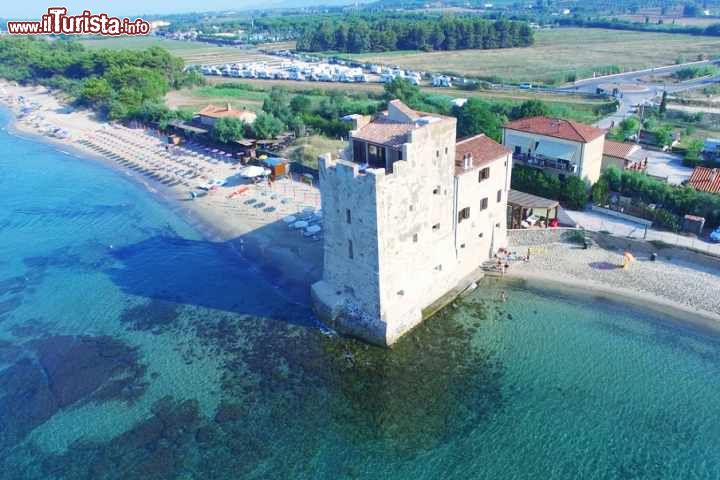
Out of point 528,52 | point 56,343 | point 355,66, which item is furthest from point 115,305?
point 528,52

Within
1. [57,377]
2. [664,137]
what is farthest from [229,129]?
[664,137]

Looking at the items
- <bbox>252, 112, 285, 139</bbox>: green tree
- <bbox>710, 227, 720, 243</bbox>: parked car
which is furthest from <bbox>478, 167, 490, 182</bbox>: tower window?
<bbox>252, 112, 285, 139</bbox>: green tree

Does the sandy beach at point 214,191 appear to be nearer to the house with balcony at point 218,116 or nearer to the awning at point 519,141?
the house with balcony at point 218,116

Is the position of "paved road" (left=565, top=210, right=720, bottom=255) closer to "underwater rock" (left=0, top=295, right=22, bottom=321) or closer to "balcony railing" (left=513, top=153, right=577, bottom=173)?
"balcony railing" (left=513, top=153, right=577, bottom=173)

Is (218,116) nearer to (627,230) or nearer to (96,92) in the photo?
(96,92)

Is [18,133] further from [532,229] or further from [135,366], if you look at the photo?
[532,229]

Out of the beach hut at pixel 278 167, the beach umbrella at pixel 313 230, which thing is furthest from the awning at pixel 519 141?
the beach hut at pixel 278 167

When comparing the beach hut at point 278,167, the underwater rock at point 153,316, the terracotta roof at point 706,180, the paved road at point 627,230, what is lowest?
the underwater rock at point 153,316
